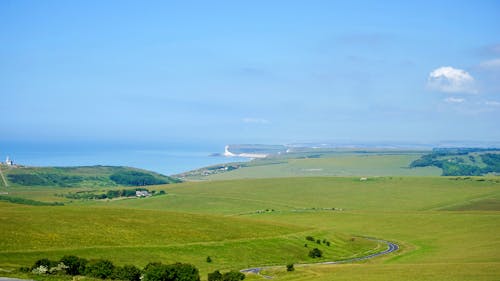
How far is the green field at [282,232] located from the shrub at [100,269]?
24.6 feet

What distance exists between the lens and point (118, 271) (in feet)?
175

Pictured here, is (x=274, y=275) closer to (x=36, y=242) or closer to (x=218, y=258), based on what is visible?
(x=218, y=258)

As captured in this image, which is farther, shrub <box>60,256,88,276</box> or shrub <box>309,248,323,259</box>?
shrub <box>309,248,323,259</box>

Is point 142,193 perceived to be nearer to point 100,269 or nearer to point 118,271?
point 100,269

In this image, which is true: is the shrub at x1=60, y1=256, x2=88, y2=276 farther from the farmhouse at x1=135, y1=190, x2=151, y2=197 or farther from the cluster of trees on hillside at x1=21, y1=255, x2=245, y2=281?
the farmhouse at x1=135, y1=190, x2=151, y2=197

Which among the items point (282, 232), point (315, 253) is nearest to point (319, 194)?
point (282, 232)

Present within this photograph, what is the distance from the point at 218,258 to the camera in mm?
76312

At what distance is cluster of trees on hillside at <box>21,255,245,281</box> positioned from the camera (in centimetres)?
5220

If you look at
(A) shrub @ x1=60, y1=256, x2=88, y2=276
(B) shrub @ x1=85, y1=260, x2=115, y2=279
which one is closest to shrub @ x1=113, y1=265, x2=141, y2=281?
(B) shrub @ x1=85, y1=260, x2=115, y2=279

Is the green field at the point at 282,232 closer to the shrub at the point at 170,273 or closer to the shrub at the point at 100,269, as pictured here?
the shrub at the point at 100,269

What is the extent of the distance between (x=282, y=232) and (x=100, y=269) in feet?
151

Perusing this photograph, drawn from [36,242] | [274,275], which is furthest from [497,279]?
[36,242]

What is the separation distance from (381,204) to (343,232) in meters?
45.3

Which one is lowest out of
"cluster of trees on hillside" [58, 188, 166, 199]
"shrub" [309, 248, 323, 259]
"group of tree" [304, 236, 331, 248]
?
"shrub" [309, 248, 323, 259]
